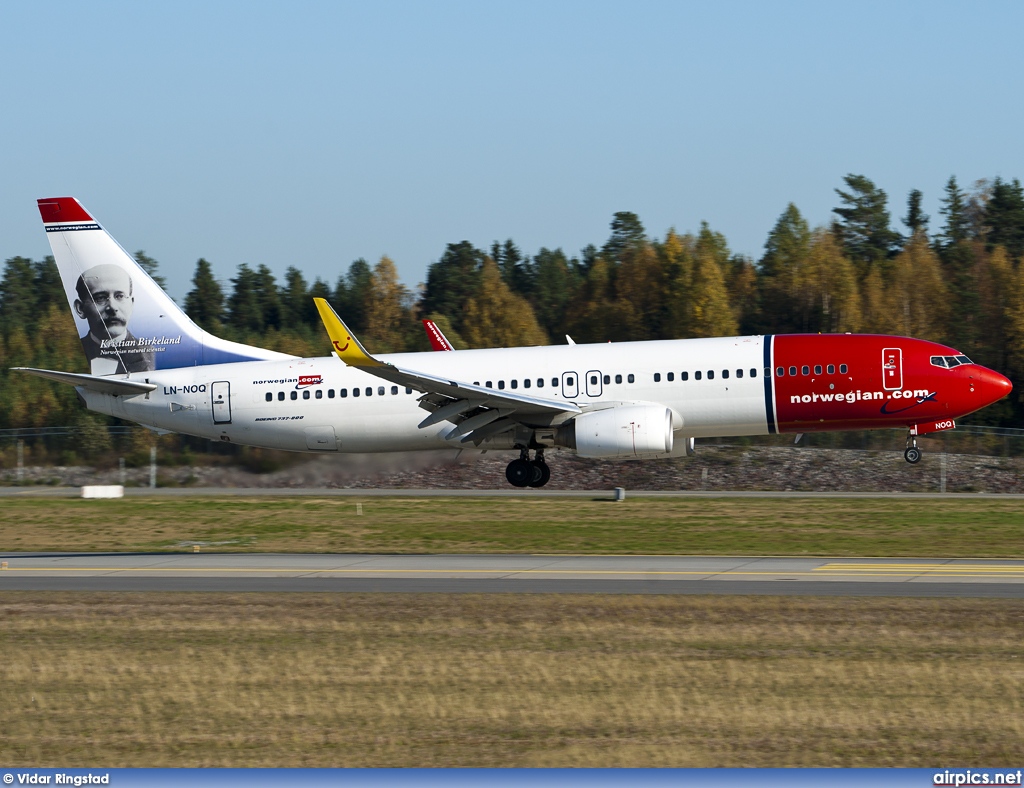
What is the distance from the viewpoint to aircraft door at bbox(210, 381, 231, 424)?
113ft

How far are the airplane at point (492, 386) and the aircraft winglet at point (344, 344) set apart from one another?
56mm

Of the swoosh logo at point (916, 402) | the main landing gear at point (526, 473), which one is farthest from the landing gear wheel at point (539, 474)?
the swoosh logo at point (916, 402)

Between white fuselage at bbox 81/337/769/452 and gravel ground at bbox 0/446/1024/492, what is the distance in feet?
28.8

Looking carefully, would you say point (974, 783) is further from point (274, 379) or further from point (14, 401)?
point (14, 401)

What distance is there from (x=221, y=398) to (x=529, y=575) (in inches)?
566

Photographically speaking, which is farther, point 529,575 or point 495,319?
point 495,319

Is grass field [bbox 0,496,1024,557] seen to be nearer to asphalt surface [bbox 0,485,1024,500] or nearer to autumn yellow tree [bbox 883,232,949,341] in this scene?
asphalt surface [bbox 0,485,1024,500]

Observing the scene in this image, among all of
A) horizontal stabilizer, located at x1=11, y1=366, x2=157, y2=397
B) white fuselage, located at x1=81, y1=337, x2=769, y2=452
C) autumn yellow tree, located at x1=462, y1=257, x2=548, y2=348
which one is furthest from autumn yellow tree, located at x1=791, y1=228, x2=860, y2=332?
horizontal stabilizer, located at x1=11, y1=366, x2=157, y2=397

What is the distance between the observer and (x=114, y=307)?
3594 cm

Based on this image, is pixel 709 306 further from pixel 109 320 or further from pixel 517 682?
pixel 517 682

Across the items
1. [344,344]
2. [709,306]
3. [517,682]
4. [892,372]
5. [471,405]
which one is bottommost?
[517,682]

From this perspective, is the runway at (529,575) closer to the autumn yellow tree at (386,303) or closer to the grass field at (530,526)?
the grass field at (530,526)

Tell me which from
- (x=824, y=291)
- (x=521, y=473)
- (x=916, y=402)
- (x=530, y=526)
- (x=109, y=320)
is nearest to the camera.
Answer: (x=530, y=526)

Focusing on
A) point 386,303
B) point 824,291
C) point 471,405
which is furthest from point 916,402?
point 386,303
